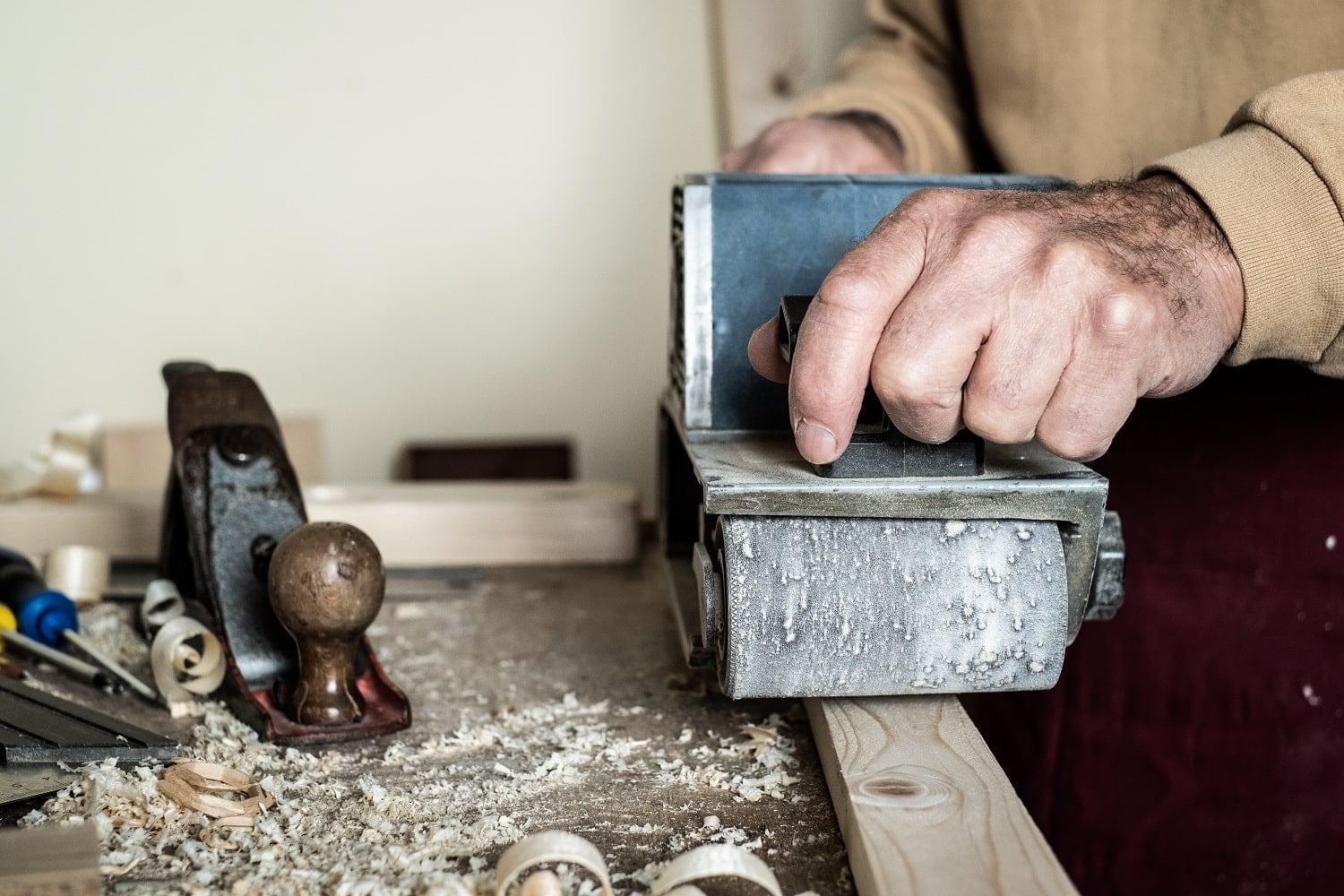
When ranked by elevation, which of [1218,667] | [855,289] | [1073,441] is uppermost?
[855,289]

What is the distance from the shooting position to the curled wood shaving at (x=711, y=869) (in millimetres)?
594

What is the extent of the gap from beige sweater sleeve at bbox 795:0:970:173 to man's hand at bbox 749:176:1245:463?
737 millimetres

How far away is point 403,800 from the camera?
0.73m

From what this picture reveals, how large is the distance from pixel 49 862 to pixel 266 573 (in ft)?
1.30

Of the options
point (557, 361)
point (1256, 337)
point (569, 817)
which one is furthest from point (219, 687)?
point (557, 361)

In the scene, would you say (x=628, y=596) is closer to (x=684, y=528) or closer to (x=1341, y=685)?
(x=684, y=528)

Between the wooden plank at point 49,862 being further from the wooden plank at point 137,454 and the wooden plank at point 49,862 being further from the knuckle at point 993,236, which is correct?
the wooden plank at point 137,454

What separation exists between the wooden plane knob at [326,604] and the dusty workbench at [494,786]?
37 millimetres

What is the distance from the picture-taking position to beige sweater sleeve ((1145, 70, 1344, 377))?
0.73 metres

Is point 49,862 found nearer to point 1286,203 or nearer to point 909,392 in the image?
point 909,392

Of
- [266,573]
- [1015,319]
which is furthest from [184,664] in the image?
[1015,319]

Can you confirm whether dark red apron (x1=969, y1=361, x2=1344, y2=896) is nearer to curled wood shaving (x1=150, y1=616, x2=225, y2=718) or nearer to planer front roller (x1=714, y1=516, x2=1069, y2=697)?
planer front roller (x1=714, y1=516, x2=1069, y2=697)

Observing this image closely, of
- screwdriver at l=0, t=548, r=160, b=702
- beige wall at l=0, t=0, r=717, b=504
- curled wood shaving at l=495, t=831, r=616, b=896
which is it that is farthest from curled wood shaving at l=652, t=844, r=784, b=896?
beige wall at l=0, t=0, r=717, b=504

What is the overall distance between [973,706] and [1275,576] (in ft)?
1.39
